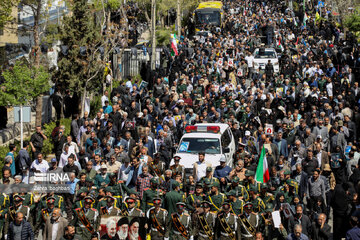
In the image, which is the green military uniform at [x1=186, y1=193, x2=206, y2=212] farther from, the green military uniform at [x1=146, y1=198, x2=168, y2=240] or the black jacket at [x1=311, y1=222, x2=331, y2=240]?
the black jacket at [x1=311, y1=222, x2=331, y2=240]

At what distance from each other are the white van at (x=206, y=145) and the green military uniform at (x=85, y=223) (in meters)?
4.71

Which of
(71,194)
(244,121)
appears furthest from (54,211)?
(244,121)

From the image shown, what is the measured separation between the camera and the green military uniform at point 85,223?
1301cm

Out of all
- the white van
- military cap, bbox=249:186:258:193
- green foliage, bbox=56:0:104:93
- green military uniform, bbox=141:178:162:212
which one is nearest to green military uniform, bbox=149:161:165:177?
the white van

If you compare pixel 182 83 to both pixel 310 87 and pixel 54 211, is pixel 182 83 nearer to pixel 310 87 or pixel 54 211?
pixel 310 87

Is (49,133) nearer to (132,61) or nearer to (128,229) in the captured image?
(128,229)

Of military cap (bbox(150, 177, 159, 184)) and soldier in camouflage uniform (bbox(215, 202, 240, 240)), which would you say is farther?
military cap (bbox(150, 177, 159, 184))

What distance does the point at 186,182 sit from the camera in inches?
627

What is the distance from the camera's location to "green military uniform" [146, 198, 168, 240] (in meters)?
12.9

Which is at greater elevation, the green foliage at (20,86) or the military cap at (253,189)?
the green foliage at (20,86)

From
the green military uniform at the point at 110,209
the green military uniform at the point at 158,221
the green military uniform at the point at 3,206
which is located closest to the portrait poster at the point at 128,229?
the green military uniform at the point at 158,221

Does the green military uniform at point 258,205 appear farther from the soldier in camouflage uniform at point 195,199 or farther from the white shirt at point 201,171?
the white shirt at point 201,171

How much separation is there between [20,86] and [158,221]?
9.92 metres

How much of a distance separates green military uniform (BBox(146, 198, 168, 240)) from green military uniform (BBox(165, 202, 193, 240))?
13 centimetres
